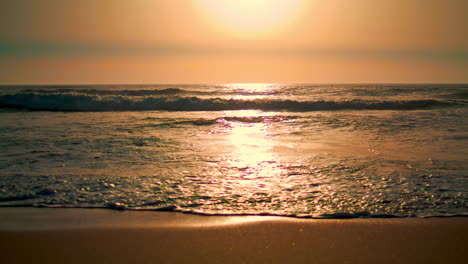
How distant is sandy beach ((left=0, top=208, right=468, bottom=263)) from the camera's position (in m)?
2.69

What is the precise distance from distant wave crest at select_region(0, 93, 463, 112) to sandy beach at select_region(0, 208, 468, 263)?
17.2 m

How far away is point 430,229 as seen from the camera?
321cm

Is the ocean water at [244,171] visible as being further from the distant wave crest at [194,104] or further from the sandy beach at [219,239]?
the distant wave crest at [194,104]

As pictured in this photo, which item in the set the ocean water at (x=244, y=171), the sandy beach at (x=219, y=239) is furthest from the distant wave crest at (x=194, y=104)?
the sandy beach at (x=219, y=239)

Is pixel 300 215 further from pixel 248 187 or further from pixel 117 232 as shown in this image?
pixel 117 232

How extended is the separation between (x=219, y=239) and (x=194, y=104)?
18.7 metres

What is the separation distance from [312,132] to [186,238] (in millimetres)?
7483

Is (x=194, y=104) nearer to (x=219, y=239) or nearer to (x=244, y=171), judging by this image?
(x=244, y=171)

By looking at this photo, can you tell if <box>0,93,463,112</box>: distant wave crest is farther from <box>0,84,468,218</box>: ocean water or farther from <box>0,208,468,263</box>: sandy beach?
<box>0,208,468,263</box>: sandy beach

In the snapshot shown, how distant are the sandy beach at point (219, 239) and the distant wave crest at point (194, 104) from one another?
679 inches

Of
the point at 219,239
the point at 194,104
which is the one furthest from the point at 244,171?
the point at 194,104

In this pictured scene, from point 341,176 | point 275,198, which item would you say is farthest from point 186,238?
point 341,176

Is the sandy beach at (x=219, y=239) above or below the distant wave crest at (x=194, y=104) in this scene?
below

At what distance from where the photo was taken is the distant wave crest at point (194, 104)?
20688 mm
